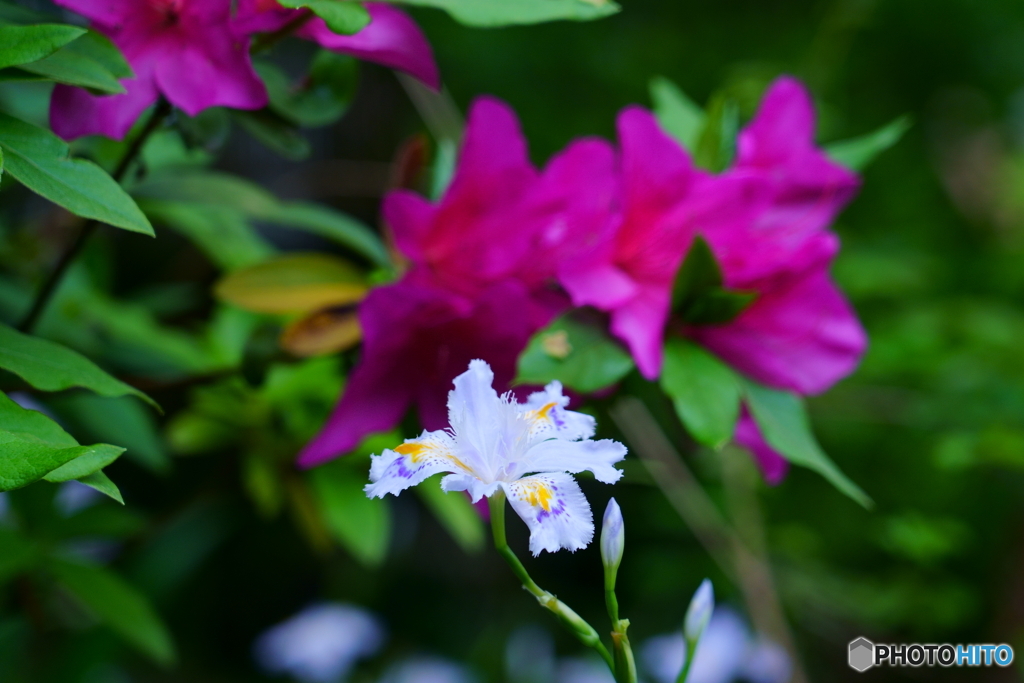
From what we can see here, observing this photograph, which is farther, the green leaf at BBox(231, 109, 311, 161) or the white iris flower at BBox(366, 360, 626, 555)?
the green leaf at BBox(231, 109, 311, 161)

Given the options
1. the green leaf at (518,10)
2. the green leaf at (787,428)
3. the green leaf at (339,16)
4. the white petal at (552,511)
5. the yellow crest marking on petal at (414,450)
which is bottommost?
the green leaf at (787,428)

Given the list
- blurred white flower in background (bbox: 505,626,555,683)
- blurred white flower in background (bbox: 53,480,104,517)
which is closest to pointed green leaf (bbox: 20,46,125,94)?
blurred white flower in background (bbox: 53,480,104,517)

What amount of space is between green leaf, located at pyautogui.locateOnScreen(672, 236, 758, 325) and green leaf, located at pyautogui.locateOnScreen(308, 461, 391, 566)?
1.18 feet

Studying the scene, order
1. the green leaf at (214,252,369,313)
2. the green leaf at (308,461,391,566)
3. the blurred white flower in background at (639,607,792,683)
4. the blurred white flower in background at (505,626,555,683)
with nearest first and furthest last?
the green leaf at (214,252,369,313)
the green leaf at (308,461,391,566)
the blurred white flower in background at (639,607,792,683)
the blurred white flower in background at (505,626,555,683)

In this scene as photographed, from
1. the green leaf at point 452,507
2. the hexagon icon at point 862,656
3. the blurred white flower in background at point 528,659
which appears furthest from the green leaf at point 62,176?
the blurred white flower in background at point 528,659

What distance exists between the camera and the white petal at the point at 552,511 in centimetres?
33

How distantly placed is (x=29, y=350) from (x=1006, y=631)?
4.58 feet

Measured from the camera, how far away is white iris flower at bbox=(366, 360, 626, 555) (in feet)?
1.10

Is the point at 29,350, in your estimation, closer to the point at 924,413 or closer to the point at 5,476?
the point at 5,476

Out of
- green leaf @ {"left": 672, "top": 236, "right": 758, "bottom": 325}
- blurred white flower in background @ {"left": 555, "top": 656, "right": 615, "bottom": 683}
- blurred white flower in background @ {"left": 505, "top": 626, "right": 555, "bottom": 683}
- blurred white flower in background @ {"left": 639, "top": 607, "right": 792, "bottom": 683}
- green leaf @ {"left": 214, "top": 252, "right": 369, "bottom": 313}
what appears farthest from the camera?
blurred white flower in background @ {"left": 505, "top": 626, "right": 555, "bottom": 683}

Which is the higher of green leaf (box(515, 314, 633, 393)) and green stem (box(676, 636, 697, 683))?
green leaf (box(515, 314, 633, 393))

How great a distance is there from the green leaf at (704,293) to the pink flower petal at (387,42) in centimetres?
18

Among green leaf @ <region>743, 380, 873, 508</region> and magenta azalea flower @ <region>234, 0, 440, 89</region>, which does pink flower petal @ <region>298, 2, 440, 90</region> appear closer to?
magenta azalea flower @ <region>234, 0, 440, 89</region>

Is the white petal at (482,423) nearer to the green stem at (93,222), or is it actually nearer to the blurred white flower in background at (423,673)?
the green stem at (93,222)
